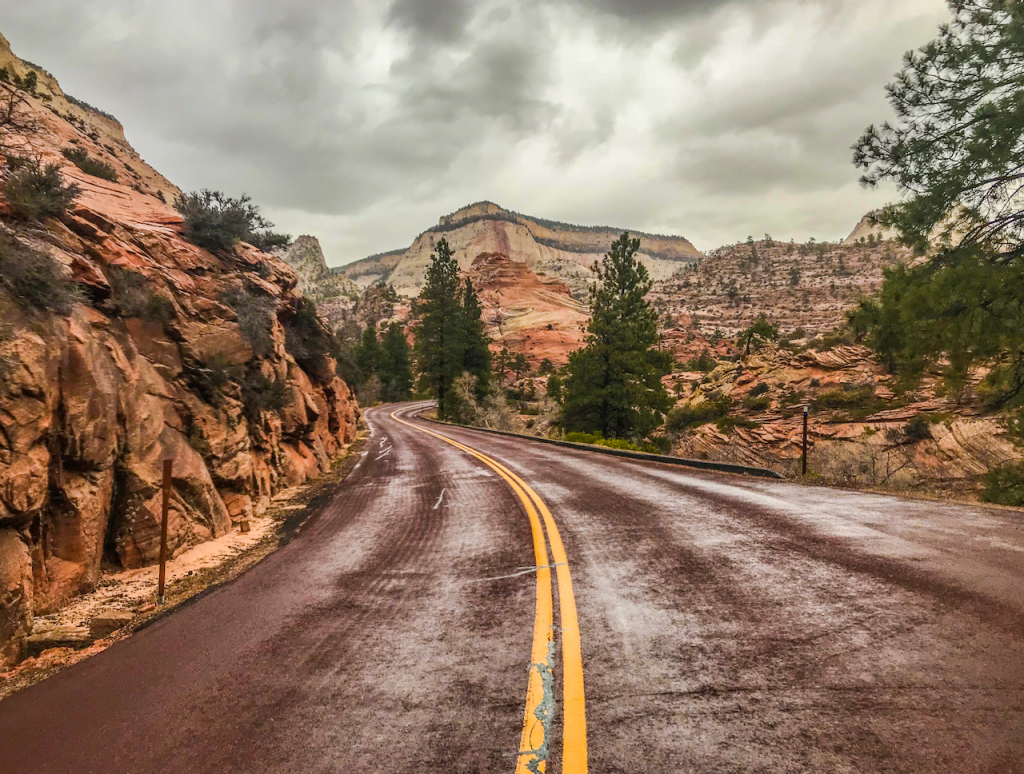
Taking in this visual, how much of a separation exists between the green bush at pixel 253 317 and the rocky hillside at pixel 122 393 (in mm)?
43

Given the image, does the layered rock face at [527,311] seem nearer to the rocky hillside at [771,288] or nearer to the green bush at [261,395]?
the rocky hillside at [771,288]

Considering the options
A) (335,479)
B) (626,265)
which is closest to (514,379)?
(626,265)

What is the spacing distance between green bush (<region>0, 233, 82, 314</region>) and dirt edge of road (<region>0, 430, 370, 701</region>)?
11.4 feet

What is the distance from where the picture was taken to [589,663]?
304 cm

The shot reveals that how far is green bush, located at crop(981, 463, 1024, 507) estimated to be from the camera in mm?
10273

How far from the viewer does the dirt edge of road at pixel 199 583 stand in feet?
12.4

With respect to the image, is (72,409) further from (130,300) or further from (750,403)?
(750,403)

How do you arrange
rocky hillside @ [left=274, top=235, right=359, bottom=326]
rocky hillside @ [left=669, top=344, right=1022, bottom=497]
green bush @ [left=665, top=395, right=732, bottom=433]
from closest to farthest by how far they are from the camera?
rocky hillside @ [left=669, top=344, right=1022, bottom=497] < green bush @ [left=665, top=395, right=732, bottom=433] < rocky hillside @ [left=274, top=235, right=359, bottom=326]

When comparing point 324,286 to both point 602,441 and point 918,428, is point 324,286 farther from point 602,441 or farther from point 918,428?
point 918,428

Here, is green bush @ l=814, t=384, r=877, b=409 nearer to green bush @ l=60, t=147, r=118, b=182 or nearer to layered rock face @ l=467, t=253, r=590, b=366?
green bush @ l=60, t=147, r=118, b=182

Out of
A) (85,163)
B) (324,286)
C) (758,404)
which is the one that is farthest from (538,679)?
(324,286)

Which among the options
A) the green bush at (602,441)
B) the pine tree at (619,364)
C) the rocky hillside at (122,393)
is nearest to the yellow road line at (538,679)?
the rocky hillside at (122,393)

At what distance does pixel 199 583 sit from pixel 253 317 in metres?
6.80

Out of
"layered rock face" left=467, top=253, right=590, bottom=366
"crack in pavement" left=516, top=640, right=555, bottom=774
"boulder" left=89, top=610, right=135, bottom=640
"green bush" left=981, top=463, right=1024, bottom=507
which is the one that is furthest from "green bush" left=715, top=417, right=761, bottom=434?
"layered rock face" left=467, top=253, right=590, bottom=366
